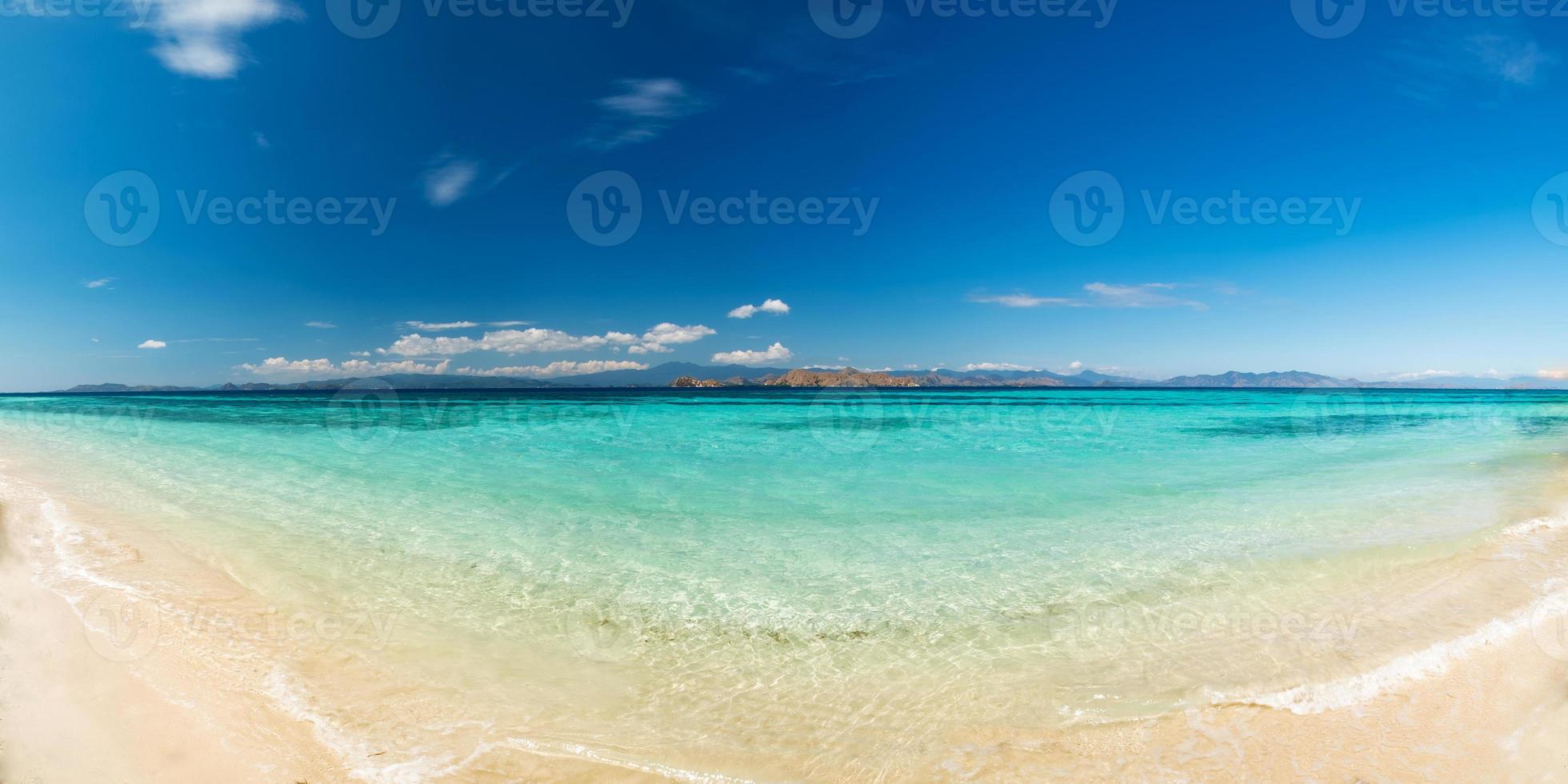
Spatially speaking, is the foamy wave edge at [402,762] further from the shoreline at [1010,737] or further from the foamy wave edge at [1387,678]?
the foamy wave edge at [1387,678]

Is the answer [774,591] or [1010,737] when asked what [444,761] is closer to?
[774,591]

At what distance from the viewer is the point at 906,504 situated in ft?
30.3

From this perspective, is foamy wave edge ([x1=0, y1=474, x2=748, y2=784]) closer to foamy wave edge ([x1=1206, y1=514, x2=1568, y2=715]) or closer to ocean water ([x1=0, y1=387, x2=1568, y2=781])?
ocean water ([x1=0, y1=387, x2=1568, y2=781])

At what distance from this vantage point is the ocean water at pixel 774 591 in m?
3.62

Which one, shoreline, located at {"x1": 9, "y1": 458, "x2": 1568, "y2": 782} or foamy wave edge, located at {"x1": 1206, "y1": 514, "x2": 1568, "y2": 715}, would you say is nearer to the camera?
shoreline, located at {"x1": 9, "y1": 458, "x2": 1568, "y2": 782}

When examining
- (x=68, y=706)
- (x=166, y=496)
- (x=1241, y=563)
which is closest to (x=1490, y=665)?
(x=1241, y=563)

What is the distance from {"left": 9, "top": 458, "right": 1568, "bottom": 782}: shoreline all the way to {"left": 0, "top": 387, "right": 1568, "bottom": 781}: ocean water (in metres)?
0.07

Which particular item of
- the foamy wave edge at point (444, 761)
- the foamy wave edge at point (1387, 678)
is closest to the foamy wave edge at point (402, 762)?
the foamy wave edge at point (444, 761)

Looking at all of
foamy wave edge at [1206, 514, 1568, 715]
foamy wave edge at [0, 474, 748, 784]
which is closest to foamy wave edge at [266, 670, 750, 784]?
foamy wave edge at [0, 474, 748, 784]

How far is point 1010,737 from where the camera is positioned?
11.1 ft

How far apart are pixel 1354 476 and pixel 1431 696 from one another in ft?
37.0

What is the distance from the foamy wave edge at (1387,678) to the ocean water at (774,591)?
0.04 metres

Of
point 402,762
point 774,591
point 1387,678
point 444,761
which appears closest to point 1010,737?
point 774,591

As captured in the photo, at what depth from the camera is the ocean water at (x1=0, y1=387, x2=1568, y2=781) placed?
11.9 feet
